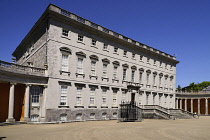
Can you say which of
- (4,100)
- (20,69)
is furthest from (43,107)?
(20,69)

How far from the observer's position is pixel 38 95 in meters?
21.2

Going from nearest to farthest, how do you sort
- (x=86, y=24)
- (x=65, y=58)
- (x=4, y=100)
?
1. (x=4, y=100)
2. (x=65, y=58)
3. (x=86, y=24)


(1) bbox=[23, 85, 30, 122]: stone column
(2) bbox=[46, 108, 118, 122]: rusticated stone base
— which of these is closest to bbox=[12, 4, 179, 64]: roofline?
(1) bbox=[23, 85, 30, 122]: stone column

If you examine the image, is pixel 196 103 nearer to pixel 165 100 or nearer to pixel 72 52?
pixel 165 100

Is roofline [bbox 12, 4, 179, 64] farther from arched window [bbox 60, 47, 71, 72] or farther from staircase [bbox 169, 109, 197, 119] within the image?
staircase [bbox 169, 109, 197, 119]

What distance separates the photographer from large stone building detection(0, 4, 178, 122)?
800 inches

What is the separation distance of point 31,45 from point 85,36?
8.07 m

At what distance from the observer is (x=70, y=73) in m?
22.8

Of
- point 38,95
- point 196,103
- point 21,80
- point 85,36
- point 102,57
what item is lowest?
point 196,103

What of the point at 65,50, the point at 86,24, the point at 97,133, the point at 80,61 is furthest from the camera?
the point at 86,24

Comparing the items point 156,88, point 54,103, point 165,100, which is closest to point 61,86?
point 54,103

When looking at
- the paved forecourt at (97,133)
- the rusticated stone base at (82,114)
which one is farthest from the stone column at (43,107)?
the paved forecourt at (97,133)

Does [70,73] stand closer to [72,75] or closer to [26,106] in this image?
[72,75]

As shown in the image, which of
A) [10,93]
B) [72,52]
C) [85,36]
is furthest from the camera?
[85,36]
